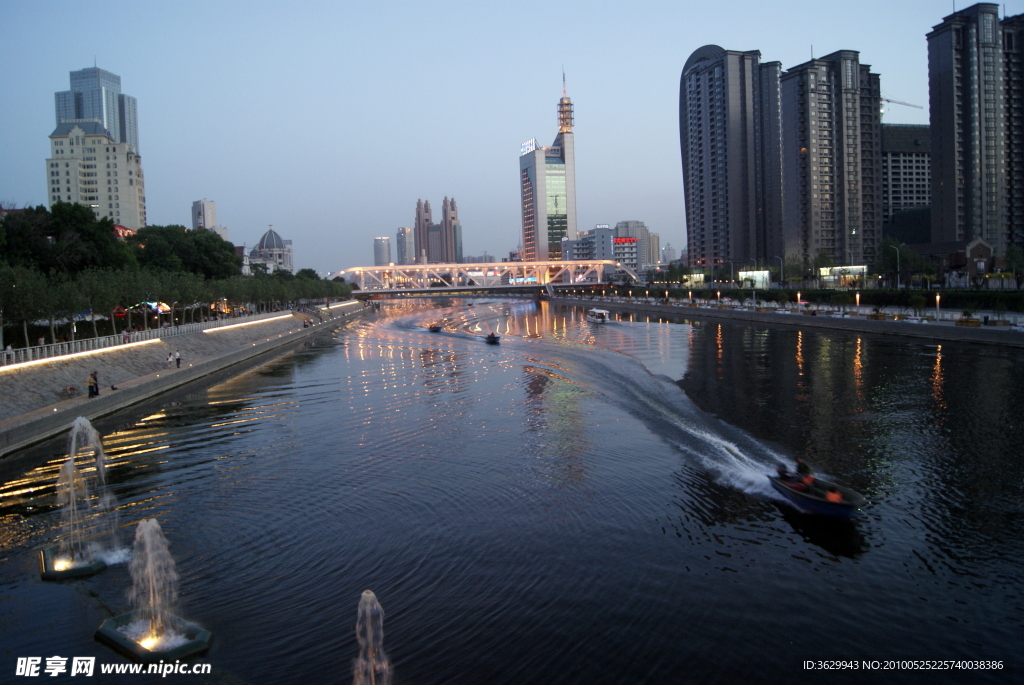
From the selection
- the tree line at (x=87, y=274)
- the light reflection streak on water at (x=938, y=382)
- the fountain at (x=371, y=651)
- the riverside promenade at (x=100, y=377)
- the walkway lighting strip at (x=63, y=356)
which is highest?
the tree line at (x=87, y=274)

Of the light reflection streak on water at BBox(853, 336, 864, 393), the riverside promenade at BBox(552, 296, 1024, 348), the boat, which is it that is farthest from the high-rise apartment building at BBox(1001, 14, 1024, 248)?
the boat

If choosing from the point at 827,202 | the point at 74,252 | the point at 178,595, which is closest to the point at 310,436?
the point at 178,595

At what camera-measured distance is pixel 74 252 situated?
41062 millimetres

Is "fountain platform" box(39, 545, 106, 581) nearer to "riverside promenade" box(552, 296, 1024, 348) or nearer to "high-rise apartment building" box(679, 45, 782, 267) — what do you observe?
"riverside promenade" box(552, 296, 1024, 348)

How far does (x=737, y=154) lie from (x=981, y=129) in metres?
49.8

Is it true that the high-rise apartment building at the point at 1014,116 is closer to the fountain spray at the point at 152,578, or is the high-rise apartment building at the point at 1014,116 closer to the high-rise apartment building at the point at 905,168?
the high-rise apartment building at the point at 905,168

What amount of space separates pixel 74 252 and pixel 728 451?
1510 inches

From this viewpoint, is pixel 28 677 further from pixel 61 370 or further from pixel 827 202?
pixel 827 202

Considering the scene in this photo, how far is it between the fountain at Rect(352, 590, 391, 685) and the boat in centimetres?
808

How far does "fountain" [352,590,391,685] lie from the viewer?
877 cm

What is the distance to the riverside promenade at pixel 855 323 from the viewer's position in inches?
1483

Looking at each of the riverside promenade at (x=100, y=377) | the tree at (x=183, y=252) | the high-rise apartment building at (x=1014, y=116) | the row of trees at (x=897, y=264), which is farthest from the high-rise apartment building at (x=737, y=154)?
the riverside promenade at (x=100, y=377)

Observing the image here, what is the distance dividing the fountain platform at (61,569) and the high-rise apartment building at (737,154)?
430 ft

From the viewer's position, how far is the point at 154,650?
9.16m
